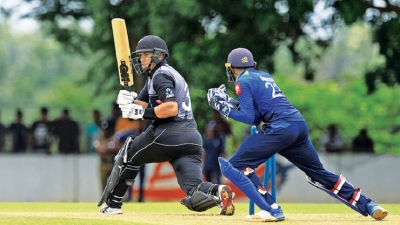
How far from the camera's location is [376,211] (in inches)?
424

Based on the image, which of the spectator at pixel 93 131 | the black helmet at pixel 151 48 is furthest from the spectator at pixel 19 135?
the black helmet at pixel 151 48

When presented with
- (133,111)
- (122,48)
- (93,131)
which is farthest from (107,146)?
(133,111)

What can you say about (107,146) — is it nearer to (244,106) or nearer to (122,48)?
(122,48)

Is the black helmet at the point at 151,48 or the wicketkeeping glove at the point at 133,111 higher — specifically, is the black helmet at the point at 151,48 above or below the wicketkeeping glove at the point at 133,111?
above

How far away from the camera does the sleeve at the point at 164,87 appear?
35.0ft

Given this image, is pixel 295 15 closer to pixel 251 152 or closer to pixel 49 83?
pixel 251 152

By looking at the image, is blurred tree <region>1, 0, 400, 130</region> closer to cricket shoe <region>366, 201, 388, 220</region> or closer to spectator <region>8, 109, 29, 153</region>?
spectator <region>8, 109, 29, 153</region>

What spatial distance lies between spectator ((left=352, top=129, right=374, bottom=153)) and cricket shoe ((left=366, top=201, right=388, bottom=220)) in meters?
11.6

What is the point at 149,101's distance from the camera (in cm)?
1116

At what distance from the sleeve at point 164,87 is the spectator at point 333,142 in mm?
11972

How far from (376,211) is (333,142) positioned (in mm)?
11695

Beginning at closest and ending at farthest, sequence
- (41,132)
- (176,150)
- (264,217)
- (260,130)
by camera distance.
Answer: (264,217), (260,130), (176,150), (41,132)

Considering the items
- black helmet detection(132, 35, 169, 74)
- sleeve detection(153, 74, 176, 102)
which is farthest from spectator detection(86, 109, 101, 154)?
sleeve detection(153, 74, 176, 102)

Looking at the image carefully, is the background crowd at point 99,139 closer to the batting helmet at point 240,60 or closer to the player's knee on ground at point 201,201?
the player's knee on ground at point 201,201
